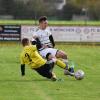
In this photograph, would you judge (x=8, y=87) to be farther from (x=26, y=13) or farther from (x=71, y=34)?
(x=26, y=13)

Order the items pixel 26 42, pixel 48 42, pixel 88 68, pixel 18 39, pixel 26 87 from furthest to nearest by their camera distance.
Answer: pixel 18 39 < pixel 88 68 < pixel 48 42 < pixel 26 42 < pixel 26 87

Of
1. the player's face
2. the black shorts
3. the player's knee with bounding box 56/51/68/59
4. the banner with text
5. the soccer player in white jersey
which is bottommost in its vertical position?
the banner with text

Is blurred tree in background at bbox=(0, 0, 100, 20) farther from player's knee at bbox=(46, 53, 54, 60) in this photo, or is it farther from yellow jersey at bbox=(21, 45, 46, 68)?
yellow jersey at bbox=(21, 45, 46, 68)

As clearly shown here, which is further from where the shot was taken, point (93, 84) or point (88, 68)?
point (88, 68)

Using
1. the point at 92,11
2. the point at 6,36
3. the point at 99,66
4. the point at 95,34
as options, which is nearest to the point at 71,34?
the point at 95,34

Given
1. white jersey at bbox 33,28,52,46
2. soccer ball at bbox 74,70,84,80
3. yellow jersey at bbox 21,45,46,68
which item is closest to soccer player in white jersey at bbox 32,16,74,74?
white jersey at bbox 33,28,52,46

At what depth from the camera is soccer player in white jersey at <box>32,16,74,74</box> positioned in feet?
51.1

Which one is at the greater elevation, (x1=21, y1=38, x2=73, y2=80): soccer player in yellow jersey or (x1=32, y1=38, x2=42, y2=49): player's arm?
(x1=32, y1=38, x2=42, y2=49): player's arm

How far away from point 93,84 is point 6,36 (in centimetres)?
2137

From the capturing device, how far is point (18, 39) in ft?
115

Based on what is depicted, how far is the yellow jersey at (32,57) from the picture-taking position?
1500cm

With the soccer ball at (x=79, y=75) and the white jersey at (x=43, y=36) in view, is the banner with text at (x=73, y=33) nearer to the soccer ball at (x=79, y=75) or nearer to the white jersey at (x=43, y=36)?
the white jersey at (x=43, y=36)

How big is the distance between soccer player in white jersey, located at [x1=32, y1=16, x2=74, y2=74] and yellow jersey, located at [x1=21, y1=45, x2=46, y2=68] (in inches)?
17.3

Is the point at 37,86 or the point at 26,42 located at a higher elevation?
the point at 26,42
